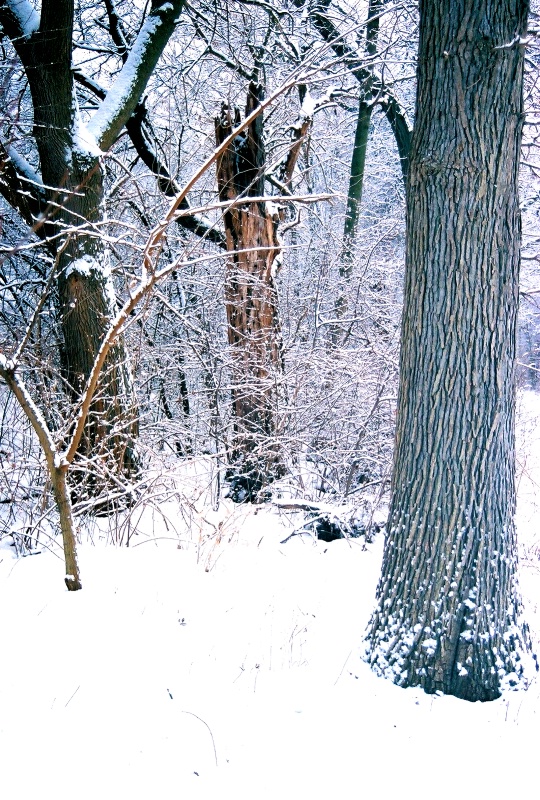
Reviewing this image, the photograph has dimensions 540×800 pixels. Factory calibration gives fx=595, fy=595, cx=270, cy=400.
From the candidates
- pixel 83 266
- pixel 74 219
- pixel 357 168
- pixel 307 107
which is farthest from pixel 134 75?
pixel 357 168

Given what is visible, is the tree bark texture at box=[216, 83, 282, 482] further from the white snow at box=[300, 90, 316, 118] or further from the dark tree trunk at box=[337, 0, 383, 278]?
the dark tree trunk at box=[337, 0, 383, 278]

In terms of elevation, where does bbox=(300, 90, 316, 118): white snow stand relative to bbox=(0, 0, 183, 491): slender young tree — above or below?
above

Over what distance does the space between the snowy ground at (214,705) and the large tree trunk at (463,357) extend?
268 millimetres

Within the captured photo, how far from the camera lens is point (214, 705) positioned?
106 inches

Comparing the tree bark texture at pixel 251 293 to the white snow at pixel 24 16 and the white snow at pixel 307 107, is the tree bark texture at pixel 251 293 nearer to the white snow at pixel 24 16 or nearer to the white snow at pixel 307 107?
the white snow at pixel 307 107

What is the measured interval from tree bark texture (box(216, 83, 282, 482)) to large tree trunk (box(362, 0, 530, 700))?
11.9 feet

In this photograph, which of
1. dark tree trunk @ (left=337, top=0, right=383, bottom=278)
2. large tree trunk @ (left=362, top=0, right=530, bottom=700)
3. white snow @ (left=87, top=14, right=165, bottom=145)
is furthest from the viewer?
dark tree trunk @ (left=337, top=0, right=383, bottom=278)

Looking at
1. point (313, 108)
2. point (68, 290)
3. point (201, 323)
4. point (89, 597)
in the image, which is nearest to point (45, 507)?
point (89, 597)

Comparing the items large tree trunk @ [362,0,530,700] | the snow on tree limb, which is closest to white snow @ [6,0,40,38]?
the snow on tree limb

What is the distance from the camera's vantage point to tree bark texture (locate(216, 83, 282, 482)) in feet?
22.4

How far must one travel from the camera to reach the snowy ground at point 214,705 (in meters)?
2.30

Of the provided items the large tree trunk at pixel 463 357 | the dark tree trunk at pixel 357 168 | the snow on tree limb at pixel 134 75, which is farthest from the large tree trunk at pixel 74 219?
the dark tree trunk at pixel 357 168

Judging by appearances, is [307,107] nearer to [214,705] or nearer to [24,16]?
[24,16]

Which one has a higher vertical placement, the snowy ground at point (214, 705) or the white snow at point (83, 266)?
the white snow at point (83, 266)
